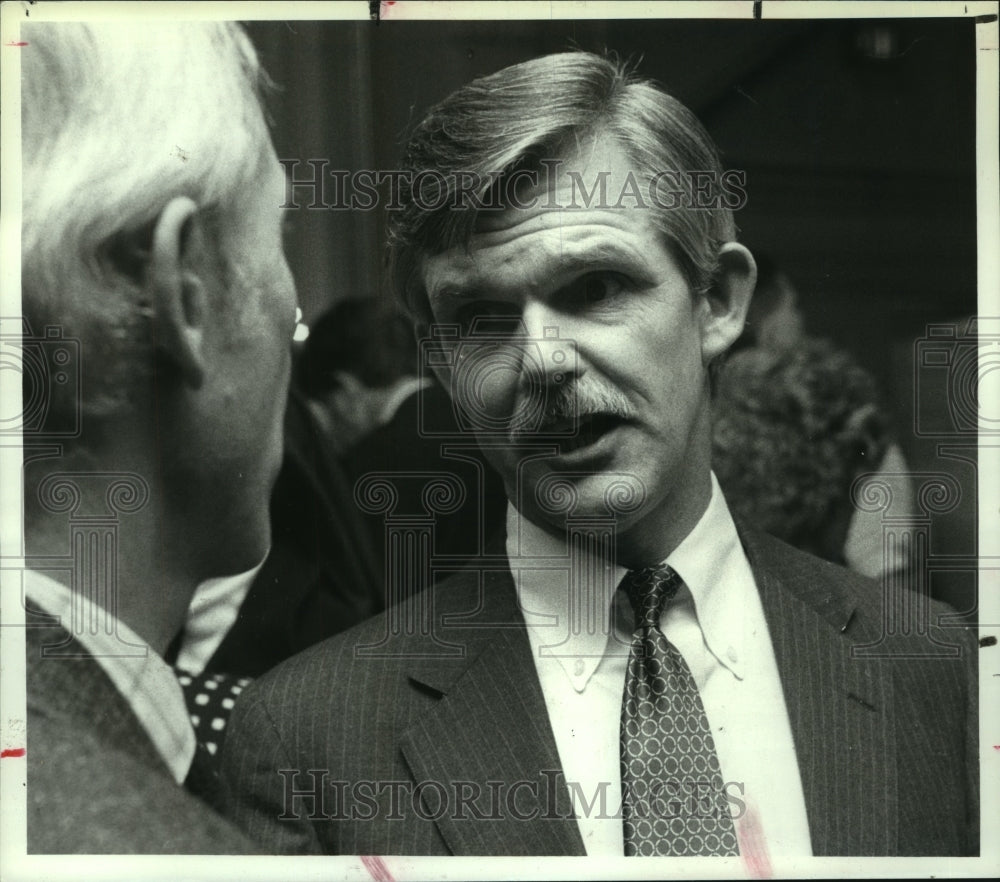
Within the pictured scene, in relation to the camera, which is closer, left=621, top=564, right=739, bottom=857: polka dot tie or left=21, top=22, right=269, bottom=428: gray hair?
left=621, top=564, right=739, bottom=857: polka dot tie

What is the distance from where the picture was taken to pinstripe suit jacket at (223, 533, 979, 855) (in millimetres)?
2770

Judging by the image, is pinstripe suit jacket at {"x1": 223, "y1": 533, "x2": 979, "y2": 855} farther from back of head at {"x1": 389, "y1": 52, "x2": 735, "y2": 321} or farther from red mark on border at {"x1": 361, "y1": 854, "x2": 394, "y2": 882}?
back of head at {"x1": 389, "y1": 52, "x2": 735, "y2": 321}

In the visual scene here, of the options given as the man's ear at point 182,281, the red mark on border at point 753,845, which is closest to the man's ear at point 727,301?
the red mark on border at point 753,845

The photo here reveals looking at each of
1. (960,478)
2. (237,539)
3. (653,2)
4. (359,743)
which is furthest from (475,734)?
(653,2)

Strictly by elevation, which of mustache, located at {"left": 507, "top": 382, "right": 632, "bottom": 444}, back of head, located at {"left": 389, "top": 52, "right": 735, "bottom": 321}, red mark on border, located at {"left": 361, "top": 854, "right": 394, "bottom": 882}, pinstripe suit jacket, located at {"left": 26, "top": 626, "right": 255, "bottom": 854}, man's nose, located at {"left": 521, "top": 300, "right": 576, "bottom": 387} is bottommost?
red mark on border, located at {"left": 361, "top": 854, "right": 394, "bottom": 882}

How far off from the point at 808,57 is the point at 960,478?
111 centimetres

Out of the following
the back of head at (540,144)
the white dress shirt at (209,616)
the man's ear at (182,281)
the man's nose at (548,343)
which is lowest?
the white dress shirt at (209,616)

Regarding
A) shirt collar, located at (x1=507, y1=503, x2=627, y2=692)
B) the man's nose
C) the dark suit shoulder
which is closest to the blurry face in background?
the man's nose

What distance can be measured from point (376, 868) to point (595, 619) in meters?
0.81

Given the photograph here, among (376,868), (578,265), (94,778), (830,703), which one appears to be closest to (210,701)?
(94,778)

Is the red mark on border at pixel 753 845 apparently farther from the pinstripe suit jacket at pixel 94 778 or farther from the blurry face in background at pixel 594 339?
the pinstripe suit jacket at pixel 94 778

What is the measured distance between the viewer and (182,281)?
2.85 m

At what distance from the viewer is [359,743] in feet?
9.09

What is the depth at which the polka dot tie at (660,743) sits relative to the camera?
108 inches
